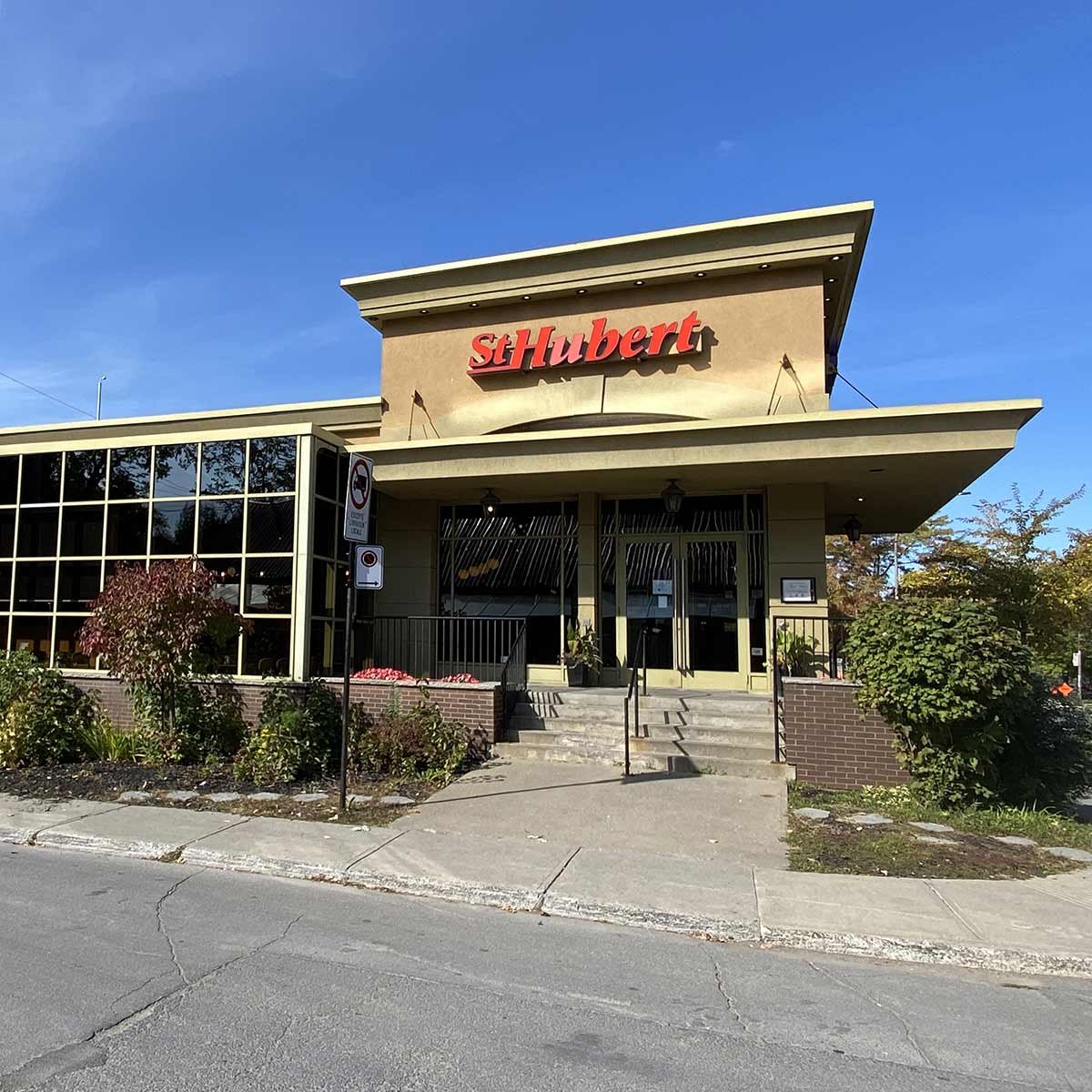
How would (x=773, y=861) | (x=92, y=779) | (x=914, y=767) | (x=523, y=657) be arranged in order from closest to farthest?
1. (x=773, y=861)
2. (x=914, y=767)
3. (x=92, y=779)
4. (x=523, y=657)

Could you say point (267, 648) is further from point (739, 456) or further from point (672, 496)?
point (739, 456)

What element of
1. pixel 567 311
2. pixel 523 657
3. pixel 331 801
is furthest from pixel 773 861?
pixel 567 311

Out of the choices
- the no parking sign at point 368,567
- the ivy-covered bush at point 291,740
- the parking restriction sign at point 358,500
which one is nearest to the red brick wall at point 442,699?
the ivy-covered bush at point 291,740

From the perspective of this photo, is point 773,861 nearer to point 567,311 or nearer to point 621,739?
point 621,739

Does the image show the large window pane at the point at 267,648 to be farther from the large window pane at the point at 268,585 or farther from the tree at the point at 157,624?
the tree at the point at 157,624

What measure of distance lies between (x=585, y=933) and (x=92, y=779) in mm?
6923

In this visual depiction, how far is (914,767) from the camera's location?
27.4 ft

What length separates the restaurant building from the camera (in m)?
11.6

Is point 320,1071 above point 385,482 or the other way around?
the other way around

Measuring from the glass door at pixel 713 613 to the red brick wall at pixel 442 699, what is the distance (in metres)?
3.56

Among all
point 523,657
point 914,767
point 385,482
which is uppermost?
point 385,482

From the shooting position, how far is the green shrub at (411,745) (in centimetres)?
→ 969

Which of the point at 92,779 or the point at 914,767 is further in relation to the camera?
the point at 92,779

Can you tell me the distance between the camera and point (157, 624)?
382 inches
